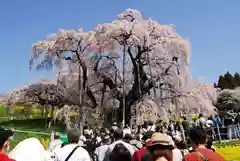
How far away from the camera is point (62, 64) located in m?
22.9

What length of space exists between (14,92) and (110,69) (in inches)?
269

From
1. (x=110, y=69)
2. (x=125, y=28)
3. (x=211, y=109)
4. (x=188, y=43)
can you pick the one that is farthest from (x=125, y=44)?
(x=211, y=109)

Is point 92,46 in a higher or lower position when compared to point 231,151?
higher

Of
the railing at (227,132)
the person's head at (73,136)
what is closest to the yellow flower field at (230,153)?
the railing at (227,132)

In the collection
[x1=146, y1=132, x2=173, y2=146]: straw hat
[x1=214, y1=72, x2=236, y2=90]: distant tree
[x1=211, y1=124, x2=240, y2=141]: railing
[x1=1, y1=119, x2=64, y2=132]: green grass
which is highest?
[x1=214, y1=72, x2=236, y2=90]: distant tree

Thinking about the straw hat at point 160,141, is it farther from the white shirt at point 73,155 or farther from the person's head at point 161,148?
the white shirt at point 73,155

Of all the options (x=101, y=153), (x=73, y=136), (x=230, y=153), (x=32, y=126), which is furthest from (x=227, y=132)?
(x=73, y=136)

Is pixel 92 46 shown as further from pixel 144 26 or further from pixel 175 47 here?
pixel 175 47

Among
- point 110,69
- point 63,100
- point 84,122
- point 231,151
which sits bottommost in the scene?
point 231,151

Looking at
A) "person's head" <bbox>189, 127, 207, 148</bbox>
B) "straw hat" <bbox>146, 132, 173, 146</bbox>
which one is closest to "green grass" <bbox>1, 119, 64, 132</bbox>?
"person's head" <bbox>189, 127, 207, 148</bbox>

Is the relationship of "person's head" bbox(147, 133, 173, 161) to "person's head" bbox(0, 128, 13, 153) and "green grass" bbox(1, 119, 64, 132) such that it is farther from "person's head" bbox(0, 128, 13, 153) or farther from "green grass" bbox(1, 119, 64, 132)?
"green grass" bbox(1, 119, 64, 132)

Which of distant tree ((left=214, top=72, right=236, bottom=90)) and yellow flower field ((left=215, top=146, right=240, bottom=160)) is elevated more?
distant tree ((left=214, top=72, right=236, bottom=90))

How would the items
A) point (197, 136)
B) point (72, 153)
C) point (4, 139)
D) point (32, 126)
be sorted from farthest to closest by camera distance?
1. point (32, 126)
2. point (72, 153)
3. point (197, 136)
4. point (4, 139)

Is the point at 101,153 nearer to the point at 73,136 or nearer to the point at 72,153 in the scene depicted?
the point at 73,136
